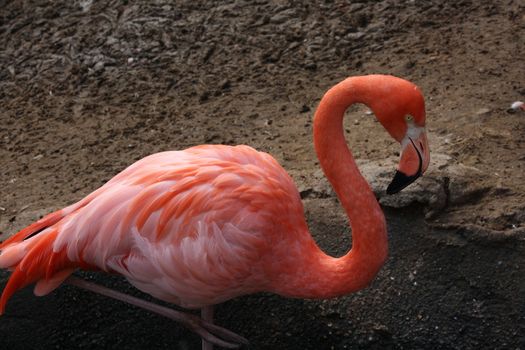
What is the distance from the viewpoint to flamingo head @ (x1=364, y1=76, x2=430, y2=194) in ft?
8.96

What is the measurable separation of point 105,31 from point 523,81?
289 centimetres

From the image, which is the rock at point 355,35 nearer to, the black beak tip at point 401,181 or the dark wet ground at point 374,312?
the dark wet ground at point 374,312

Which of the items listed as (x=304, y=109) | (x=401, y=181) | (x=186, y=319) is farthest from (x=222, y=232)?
(x=304, y=109)

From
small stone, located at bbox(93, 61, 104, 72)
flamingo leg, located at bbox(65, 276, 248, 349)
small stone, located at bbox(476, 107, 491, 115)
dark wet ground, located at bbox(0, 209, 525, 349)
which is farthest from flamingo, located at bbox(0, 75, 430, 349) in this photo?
small stone, located at bbox(93, 61, 104, 72)

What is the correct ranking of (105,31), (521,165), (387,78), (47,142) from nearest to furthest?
1. (387,78)
2. (521,165)
3. (47,142)
4. (105,31)

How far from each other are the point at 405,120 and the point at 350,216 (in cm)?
44

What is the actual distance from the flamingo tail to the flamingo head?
1.35 meters

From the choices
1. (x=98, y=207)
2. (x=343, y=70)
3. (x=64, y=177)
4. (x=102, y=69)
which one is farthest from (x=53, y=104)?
(x=98, y=207)

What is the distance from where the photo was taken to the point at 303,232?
3037mm

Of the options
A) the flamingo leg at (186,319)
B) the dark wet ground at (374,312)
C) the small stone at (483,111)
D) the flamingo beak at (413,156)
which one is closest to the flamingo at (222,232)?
the flamingo beak at (413,156)

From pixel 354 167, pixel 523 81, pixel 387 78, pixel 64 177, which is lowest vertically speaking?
pixel 523 81

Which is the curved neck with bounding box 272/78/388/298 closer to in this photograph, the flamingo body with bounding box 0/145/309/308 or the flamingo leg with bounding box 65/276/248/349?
the flamingo body with bounding box 0/145/309/308

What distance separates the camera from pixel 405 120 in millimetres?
2773

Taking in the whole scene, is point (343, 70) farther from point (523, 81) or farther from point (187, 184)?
point (187, 184)
